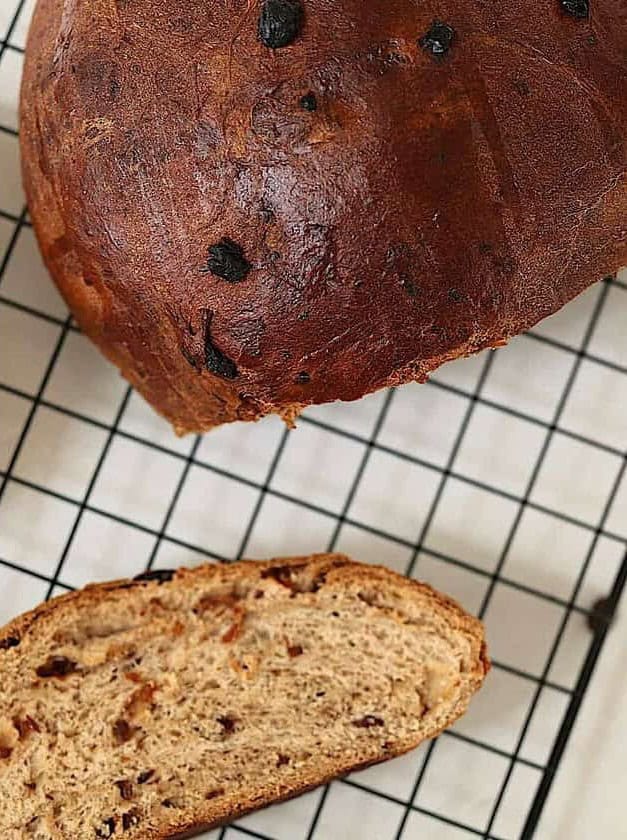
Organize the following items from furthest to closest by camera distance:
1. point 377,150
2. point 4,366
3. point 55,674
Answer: point 4,366 < point 55,674 < point 377,150

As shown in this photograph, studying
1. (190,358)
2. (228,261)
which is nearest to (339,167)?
(228,261)

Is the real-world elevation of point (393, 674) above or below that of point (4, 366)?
below

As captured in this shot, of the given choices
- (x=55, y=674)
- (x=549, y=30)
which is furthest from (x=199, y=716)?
(x=549, y=30)

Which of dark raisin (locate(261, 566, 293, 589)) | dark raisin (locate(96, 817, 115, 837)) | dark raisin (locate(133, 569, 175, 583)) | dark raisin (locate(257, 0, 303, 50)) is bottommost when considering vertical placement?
dark raisin (locate(96, 817, 115, 837))

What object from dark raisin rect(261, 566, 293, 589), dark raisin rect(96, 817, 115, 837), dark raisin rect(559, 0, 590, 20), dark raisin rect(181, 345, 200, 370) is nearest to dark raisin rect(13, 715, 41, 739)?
dark raisin rect(96, 817, 115, 837)

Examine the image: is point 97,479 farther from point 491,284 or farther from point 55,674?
point 491,284

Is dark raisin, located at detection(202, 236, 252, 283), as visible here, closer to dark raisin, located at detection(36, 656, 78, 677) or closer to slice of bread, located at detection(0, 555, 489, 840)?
slice of bread, located at detection(0, 555, 489, 840)
